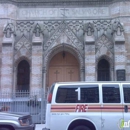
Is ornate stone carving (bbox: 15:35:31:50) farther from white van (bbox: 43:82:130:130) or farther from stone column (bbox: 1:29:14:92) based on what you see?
white van (bbox: 43:82:130:130)

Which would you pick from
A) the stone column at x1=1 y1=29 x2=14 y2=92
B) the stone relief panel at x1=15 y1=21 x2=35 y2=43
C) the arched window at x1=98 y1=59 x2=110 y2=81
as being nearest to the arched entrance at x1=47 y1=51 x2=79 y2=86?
the arched window at x1=98 y1=59 x2=110 y2=81

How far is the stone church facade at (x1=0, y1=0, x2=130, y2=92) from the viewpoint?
18391 mm

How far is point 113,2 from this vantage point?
19453mm

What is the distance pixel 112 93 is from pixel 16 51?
1186cm

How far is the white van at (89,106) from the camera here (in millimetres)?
8523

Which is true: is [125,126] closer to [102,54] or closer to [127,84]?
[127,84]

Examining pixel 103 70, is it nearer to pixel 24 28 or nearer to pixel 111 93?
pixel 24 28

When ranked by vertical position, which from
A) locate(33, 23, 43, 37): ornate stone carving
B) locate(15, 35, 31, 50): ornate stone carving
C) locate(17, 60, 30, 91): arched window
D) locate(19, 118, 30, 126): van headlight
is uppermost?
locate(33, 23, 43, 37): ornate stone carving

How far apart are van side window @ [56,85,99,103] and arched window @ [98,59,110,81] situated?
10.8 m

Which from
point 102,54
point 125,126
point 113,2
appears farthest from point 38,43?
point 125,126

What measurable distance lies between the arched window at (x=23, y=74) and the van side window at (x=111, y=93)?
38.7 feet

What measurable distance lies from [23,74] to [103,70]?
6344mm

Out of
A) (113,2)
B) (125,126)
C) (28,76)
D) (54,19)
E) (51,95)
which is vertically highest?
(113,2)

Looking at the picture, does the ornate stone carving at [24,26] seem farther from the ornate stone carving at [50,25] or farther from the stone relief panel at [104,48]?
the stone relief panel at [104,48]
